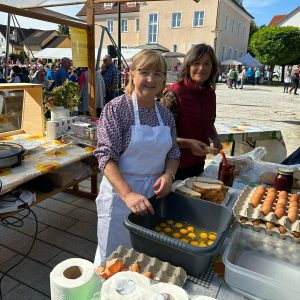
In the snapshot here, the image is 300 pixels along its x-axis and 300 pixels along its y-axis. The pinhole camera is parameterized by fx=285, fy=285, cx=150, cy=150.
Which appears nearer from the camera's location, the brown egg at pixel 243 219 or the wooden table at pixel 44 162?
the brown egg at pixel 243 219

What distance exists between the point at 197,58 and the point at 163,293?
1458mm

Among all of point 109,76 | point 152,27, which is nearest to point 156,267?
point 109,76

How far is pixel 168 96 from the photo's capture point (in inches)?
74.2

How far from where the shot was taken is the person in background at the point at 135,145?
51.9 inches

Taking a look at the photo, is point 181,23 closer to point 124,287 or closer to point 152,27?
point 152,27

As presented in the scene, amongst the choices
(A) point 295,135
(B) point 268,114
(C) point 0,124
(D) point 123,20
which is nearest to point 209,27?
(D) point 123,20

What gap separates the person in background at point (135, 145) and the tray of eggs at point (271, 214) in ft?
1.13

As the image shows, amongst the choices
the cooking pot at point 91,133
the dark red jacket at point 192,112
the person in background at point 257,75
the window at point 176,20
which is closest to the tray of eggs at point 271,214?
the dark red jacket at point 192,112

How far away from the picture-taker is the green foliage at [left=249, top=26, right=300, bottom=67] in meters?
27.9

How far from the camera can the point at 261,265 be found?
3.46 feet

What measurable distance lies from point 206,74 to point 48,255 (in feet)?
6.38

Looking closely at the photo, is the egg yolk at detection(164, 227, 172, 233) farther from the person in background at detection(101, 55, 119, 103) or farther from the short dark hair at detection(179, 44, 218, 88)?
the person in background at detection(101, 55, 119, 103)

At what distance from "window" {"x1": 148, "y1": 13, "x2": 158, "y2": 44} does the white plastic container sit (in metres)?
30.2

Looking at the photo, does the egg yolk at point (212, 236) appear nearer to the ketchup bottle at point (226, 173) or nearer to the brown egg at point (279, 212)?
the brown egg at point (279, 212)
